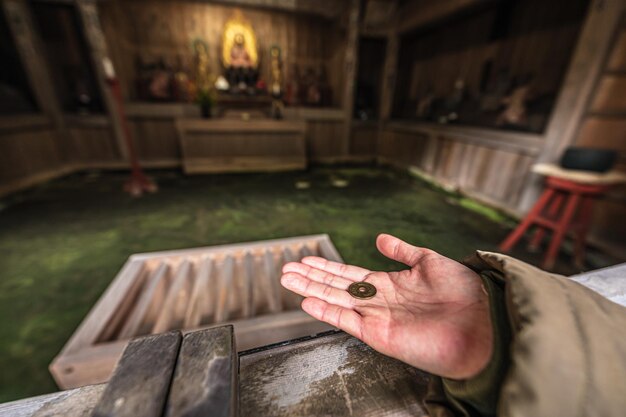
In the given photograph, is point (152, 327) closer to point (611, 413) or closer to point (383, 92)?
point (611, 413)

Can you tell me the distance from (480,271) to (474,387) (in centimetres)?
33

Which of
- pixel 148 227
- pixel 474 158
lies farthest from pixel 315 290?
pixel 474 158

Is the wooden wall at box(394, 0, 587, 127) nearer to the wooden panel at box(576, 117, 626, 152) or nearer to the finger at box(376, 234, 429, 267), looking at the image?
the wooden panel at box(576, 117, 626, 152)

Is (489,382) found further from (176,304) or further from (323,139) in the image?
(323,139)

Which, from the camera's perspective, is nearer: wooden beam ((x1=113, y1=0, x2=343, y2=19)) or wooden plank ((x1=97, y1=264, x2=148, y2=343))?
wooden plank ((x1=97, y1=264, x2=148, y2=343))

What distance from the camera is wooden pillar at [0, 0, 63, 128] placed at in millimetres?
4598

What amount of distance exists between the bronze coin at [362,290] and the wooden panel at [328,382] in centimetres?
18

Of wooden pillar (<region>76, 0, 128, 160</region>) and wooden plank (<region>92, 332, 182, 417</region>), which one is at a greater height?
wooden pillar (<region>76, 0, 128, 160</region>)

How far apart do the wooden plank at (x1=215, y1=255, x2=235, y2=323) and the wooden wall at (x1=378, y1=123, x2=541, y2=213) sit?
4.33 m

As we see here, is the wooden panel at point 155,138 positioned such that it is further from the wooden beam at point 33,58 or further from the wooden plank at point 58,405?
the wooden plank at point 58,405

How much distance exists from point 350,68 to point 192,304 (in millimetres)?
6821

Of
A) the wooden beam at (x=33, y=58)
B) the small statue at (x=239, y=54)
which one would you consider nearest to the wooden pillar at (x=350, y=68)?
the small statue at (x=239, y=54)

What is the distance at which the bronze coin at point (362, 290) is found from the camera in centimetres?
87

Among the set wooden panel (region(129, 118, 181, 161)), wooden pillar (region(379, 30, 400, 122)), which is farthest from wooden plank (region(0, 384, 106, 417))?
wooden pillar (region(379, 30, 400, 122))
